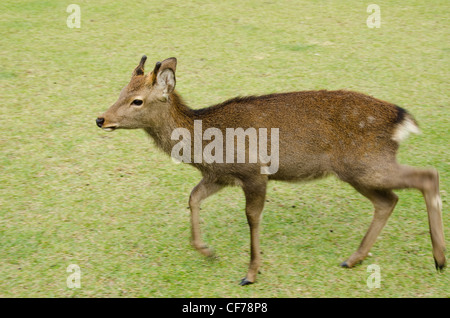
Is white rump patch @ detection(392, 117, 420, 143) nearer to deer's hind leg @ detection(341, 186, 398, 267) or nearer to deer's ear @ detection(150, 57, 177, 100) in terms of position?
deer's hind leg @ detection(341, 186, 398, 267)

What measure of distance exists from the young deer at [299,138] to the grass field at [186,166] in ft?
1.10

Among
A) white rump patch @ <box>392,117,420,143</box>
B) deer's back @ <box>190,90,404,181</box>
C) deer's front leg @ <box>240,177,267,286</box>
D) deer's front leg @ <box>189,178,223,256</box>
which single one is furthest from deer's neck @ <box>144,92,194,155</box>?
white rump patch @ <box>392,117,420,143</box>

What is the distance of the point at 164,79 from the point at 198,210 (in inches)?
42.2

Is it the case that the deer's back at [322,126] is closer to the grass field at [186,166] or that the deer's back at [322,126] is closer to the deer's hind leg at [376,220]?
the deer's hind leg at [376,220]

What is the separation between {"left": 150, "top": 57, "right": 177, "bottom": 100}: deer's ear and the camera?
5004 millimetres

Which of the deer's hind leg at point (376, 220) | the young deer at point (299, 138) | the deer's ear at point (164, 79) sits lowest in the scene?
the deer's hind leg at point (376, 220)

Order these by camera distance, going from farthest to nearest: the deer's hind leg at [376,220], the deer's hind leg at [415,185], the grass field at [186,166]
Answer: the deer's hind leg at [376,220] < the grass field at [186,166] < the deer's hind leg at [415,185]

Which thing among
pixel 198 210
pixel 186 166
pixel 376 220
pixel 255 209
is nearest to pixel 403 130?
pixel 376 220

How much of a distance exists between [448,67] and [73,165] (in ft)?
17.1

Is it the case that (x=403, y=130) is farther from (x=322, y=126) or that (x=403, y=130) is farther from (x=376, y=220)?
(x=376, y=220)

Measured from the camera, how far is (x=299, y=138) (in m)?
4.94

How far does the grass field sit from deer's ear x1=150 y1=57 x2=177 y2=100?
4.03ft

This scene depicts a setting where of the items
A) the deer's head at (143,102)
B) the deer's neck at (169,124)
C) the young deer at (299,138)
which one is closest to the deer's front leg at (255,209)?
the young deer at (299,138)

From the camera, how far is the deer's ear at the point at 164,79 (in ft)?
16.4
